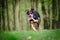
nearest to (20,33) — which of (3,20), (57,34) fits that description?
(3,20)

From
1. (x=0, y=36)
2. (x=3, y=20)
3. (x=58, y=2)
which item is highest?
(x=58, y=2)

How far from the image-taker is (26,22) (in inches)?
68.2

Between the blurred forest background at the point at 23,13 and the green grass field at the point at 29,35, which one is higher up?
the blurred forest background at the point at 23,13

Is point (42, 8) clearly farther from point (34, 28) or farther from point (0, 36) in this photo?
point (0, 36)

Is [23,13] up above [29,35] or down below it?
above

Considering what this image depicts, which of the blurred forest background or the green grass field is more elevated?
the blurred forest background

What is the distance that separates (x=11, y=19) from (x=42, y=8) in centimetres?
24

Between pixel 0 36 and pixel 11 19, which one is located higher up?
pixel 11 19

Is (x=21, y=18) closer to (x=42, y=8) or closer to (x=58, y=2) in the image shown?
(x=42, y=8)

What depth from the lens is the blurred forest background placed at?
1725mm

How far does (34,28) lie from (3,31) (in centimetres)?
23

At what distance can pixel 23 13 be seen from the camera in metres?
1.73

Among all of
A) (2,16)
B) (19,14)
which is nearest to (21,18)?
(19,14)

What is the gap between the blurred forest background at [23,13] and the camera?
1725 millimetres
